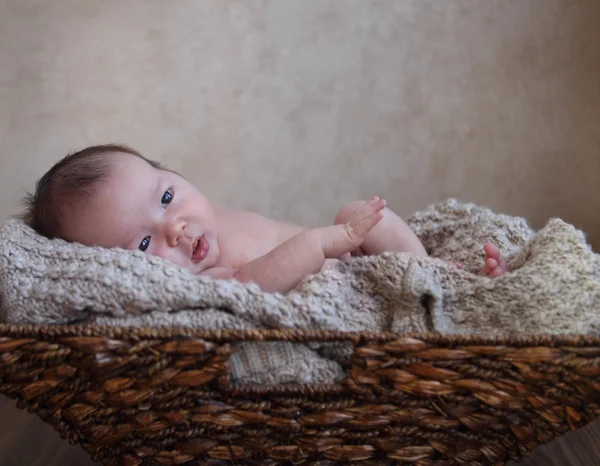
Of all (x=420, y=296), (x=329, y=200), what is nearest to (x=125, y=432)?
(x=420, y=296)

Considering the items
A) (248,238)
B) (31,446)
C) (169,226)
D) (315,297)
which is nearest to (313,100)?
(248,238)

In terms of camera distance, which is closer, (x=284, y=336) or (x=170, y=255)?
(x=284, y=336)

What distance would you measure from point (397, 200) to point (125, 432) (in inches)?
32.2

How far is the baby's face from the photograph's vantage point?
0.82 m

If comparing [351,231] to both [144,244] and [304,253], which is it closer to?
[304,253]

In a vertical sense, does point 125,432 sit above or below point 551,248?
below

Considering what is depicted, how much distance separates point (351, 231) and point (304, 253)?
74mm

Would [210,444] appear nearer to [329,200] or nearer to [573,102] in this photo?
[329,200]

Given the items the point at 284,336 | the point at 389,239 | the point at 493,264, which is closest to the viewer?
the point at 284,336

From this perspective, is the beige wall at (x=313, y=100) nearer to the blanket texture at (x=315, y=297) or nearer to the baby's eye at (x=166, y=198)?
the baby's eye at (x=166, y=198)

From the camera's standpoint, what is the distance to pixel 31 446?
0.97 m

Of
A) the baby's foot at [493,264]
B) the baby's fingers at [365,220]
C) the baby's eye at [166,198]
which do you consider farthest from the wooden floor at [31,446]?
the baby's foot at [493,264]

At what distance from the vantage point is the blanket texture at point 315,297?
25.5 inches

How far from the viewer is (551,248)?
0.70 meters
